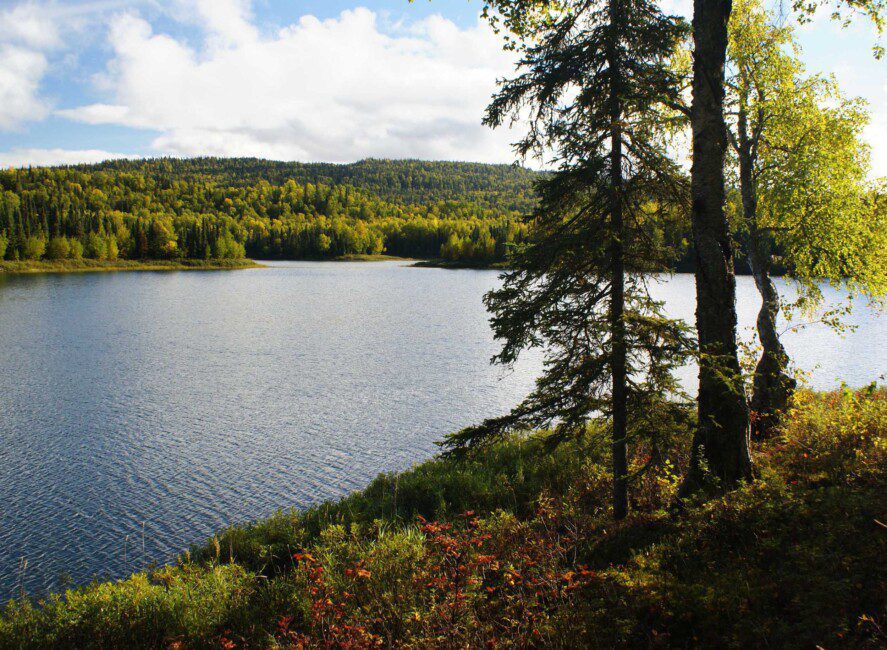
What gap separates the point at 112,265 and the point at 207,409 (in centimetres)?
10072

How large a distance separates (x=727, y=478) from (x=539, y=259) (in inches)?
152

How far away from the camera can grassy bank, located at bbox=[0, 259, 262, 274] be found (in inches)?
3563

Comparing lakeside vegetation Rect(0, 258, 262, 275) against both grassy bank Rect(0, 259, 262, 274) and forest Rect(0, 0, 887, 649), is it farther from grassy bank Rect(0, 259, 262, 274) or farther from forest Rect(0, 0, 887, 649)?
forest Rect(0, 0, 887, 649)

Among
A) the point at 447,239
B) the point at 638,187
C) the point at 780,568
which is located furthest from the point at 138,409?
the point at 447,239

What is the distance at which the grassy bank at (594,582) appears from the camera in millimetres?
4738

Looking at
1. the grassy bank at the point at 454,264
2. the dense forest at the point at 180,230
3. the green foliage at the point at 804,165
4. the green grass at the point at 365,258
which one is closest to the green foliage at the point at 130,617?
the green foliage at the point at 804,165

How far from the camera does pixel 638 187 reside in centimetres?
807

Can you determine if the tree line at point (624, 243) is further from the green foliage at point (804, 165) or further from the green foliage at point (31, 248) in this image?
the green foliage at point (31, 248)

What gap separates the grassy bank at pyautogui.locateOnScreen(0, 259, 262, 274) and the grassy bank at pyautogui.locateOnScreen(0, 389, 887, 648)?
104569 mm

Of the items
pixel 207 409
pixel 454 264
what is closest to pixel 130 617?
pixel 207 409

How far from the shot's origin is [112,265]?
105 meters

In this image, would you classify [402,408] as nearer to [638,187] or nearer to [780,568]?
[638,187]

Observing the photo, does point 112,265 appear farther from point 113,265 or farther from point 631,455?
point 631,455

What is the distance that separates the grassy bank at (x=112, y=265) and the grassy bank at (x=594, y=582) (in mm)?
104569
